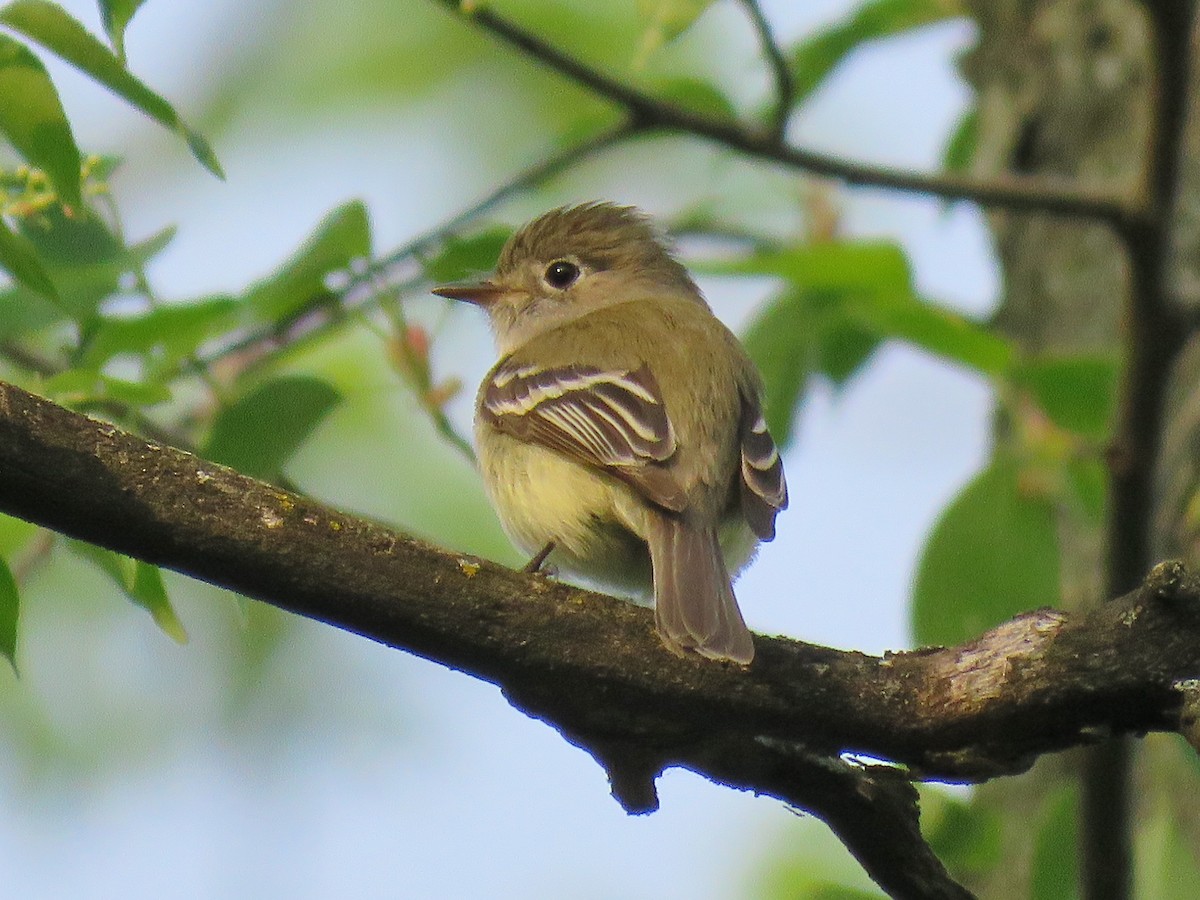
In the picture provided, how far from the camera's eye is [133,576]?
283 cm

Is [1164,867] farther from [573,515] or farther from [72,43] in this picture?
[72,43]

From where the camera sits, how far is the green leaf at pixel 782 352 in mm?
4914

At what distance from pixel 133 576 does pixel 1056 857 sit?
2.47m

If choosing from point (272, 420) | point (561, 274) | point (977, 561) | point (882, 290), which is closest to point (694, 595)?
point (272, 420)

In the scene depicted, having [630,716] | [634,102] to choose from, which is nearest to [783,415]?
[634,102]

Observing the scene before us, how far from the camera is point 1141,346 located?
460cm

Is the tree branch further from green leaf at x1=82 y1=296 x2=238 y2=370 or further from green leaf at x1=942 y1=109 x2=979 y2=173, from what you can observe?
green leaf at x1=942 y1=109 x2=979 y2=173

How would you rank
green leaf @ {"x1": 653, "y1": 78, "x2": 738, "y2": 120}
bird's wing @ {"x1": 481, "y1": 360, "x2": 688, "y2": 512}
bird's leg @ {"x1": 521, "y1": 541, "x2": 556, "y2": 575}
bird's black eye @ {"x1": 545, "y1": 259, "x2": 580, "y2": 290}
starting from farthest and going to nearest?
bird's black eye @ {"x1": 545, "y1": 259, "x2": 580, "y2": 290} < green leaf @ {"x1": 653, "y1": 78, "x2": 738, "y2": 120} < bird's leg @ {"x1": 521, "y1": 541, "x2": 556, "y2": 575} < bird's wing @ {"x1": 481, "y1": 360, "x2": 688, "y2": 512}

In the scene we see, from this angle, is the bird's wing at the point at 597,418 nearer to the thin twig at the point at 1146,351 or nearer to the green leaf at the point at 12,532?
the thin twig at the point at 1146,351

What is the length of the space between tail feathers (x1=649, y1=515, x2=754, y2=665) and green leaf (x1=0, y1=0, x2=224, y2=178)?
1.27 metres

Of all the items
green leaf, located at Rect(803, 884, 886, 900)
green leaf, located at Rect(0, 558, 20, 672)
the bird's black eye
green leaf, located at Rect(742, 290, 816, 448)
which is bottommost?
green leaf, located at Rect(0, 558, 20, 672)

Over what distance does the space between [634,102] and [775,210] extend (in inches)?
118

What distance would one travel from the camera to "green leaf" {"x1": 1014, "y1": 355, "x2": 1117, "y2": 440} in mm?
4629

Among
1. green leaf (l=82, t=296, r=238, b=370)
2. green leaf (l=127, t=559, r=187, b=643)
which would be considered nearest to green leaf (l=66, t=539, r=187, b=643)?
green leaf (l=127, t=559, r=187, b=643)
